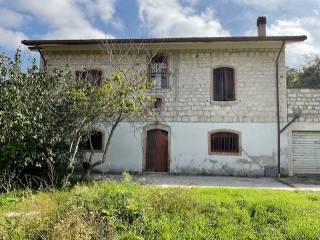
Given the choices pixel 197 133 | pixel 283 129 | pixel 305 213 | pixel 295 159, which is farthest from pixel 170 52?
pixel 305 213

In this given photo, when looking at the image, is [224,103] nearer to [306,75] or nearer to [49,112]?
[49,112]

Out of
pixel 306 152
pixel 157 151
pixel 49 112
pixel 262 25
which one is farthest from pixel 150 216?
pixel 262 25

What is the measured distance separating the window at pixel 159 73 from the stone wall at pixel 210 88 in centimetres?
25

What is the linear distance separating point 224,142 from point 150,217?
9.69 meters

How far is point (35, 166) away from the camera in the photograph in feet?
39.2

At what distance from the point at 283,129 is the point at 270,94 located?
1.63m

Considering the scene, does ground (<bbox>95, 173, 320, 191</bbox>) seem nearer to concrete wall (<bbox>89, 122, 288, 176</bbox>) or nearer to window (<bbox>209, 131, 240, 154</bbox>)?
concrete wall (<bbox>89, 122, 288, 176</bbox>)

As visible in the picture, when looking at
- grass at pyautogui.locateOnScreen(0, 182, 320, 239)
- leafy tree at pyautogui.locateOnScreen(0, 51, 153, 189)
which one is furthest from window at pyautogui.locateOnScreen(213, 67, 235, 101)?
grass at pyautogui.locateOnScreen(0, 182, 320, 239)

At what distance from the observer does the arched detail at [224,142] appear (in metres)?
16.5

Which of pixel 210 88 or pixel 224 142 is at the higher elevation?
pixel 210 88

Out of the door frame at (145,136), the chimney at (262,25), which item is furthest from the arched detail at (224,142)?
the chimney at (262,25)

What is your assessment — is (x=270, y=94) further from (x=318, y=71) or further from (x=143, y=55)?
(x=318, y=71)

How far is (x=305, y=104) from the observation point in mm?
16594

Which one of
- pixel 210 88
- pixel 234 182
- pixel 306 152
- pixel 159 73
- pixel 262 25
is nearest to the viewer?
pixel 234 182
